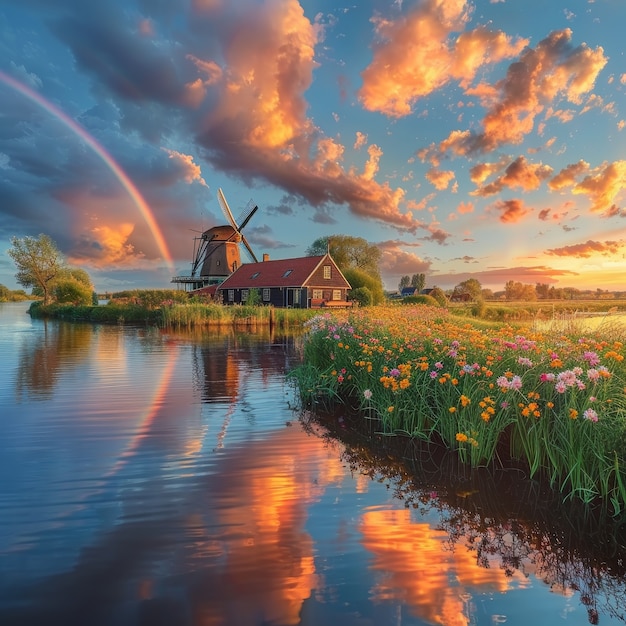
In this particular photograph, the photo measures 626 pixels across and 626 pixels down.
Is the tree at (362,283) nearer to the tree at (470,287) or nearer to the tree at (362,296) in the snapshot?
the tree at (362,296)

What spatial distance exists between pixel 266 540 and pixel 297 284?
41.4 metres

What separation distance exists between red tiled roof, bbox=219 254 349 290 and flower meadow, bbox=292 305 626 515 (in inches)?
1456

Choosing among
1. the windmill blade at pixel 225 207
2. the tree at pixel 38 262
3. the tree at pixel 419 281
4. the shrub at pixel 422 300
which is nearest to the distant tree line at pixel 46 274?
the tree at pixel 38 262

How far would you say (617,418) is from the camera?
4.74 m

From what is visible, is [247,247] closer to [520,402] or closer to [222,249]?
[222,249]

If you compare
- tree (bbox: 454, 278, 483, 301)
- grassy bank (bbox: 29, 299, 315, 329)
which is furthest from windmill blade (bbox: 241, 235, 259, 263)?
tree (bbox: 454, 278, 483, 301)

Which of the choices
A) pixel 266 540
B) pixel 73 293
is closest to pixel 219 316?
pixel 266 540

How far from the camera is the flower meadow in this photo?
4.89 m

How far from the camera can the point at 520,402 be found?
5688 millimetres

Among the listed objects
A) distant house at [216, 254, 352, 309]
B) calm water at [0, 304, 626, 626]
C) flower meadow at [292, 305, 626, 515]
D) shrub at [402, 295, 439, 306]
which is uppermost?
distant house at [216, 254, 352, 309]

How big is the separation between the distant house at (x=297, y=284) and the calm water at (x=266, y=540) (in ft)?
124

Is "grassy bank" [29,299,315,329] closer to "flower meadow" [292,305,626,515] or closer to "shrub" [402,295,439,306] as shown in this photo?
"shrub" [402,295,439,306]

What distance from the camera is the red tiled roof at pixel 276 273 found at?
46.1 metres

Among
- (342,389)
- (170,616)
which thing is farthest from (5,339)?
(170,616)
